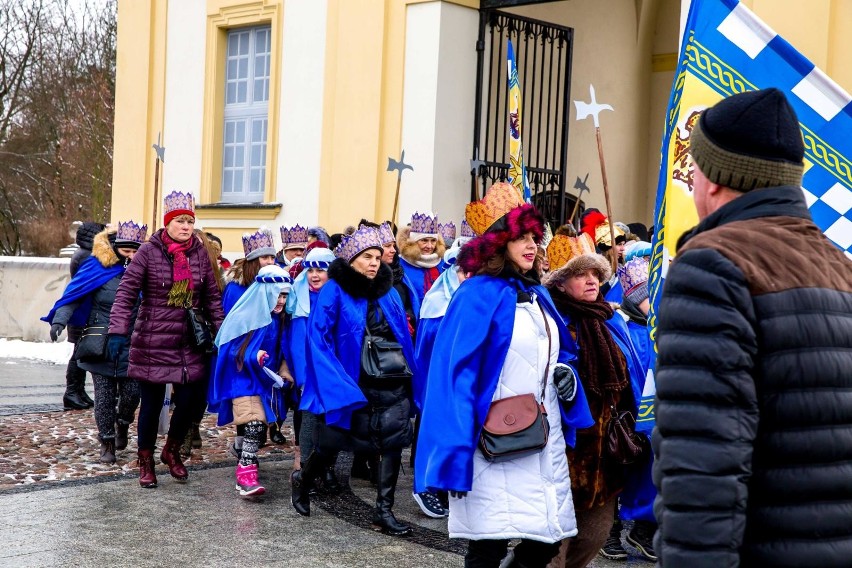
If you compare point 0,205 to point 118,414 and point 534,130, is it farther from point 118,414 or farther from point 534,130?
point 118,414

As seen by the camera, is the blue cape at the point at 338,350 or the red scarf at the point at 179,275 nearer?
the blue cape at the point at 338,350

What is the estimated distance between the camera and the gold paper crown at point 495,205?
5070mm

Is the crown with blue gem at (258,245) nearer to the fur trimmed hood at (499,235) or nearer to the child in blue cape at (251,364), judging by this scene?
the child in blue cape at (251,364)

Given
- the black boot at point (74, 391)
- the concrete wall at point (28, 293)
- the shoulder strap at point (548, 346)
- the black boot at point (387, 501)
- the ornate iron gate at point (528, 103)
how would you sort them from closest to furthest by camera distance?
the shoulder strap at point (548, 346), the black boot at point (387, 501), the black boot at point (74, 391), the ornate iron gate at point (528, 103), the concrete wall at point (28, 293)

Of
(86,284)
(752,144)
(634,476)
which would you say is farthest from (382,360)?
(752,144)

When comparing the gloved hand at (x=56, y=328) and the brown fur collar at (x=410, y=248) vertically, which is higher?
the brown fur collar at (x=410, y=248)

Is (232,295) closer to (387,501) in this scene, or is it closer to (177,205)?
(177,205)

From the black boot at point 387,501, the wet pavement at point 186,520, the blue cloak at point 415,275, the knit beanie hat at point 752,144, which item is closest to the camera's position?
the knit beanie hat at point 752,144

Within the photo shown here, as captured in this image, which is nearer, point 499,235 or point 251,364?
point 499,235

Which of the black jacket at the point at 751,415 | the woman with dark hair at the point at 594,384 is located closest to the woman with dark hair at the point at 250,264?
the woman with dark hair at the point at 594,384

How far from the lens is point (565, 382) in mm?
4641

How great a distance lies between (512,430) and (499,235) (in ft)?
2.71

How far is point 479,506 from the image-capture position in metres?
4.43

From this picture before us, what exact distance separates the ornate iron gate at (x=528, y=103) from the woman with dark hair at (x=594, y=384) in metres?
7.80
